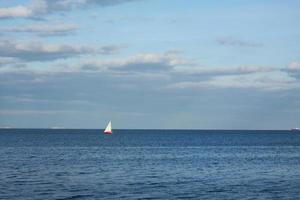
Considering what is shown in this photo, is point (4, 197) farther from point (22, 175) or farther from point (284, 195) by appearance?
point (284, 195)

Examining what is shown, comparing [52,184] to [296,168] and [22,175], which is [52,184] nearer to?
[22,175]

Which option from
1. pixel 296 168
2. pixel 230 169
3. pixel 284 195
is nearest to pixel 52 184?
pixel 284 195

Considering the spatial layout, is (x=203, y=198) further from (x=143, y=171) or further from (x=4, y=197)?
(x=143, y=171)

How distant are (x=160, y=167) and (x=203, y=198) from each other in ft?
110

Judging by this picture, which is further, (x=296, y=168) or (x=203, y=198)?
(x=296, y=168)

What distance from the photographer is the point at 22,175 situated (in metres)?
72.4

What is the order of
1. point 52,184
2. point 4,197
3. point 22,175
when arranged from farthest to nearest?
point 22,175
point 52,184
point 4,197

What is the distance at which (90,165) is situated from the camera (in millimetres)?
90562

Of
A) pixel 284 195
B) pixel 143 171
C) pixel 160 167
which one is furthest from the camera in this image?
pixel 160 167

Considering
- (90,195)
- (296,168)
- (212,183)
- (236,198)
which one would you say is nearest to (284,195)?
(236,198)

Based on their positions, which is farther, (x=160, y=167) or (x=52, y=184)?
(x=160, y=167)

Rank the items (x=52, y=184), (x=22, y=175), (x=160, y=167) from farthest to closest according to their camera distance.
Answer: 1. (x=160, y=167)
2. (x=22, y=175)
3. (x=52, y=184)

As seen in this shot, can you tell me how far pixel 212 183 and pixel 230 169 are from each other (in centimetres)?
1930

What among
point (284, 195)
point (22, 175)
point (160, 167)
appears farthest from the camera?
point (160, 167)
